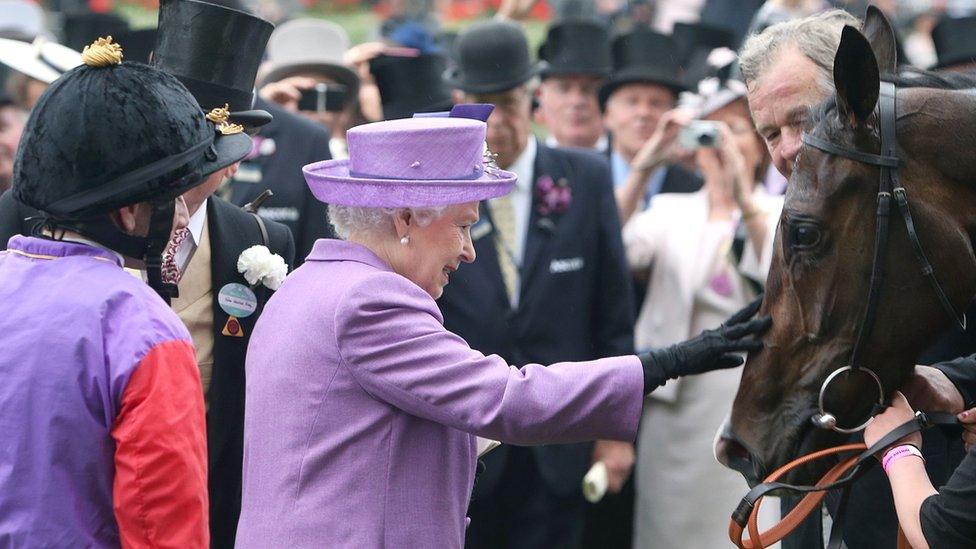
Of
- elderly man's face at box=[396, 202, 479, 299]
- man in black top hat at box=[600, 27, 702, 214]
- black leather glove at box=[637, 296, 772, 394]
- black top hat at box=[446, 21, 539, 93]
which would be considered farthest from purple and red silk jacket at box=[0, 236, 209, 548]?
man in black top hat at box=[600, 27, 702, 214]

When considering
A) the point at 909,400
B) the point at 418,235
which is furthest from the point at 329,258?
the point at 909,400

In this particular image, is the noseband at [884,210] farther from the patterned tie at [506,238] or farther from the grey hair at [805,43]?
the patterned tie at [506,238]

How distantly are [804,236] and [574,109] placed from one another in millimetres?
4745

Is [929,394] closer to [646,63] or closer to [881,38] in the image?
[881,38]

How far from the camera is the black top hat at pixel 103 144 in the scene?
3.11 m

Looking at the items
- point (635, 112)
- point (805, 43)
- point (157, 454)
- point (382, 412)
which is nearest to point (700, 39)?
point (635, 112)

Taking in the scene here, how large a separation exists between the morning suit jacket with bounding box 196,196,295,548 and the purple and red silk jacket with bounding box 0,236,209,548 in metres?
1.21

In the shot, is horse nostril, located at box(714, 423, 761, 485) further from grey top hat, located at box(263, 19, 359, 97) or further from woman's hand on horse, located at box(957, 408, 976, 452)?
grey top hat, located at box(263, 19, 359, 97)

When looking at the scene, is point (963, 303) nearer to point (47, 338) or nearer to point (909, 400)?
point (909, 400)

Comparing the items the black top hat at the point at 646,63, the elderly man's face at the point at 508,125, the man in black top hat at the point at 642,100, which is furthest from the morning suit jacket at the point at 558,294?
the black top hat at the point at 646,63

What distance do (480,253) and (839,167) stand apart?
106 inches

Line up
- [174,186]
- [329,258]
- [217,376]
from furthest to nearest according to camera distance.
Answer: [217,376]
[329,258]
[174,186]

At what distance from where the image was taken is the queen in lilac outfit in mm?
3199

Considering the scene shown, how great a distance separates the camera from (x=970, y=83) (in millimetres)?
3412
